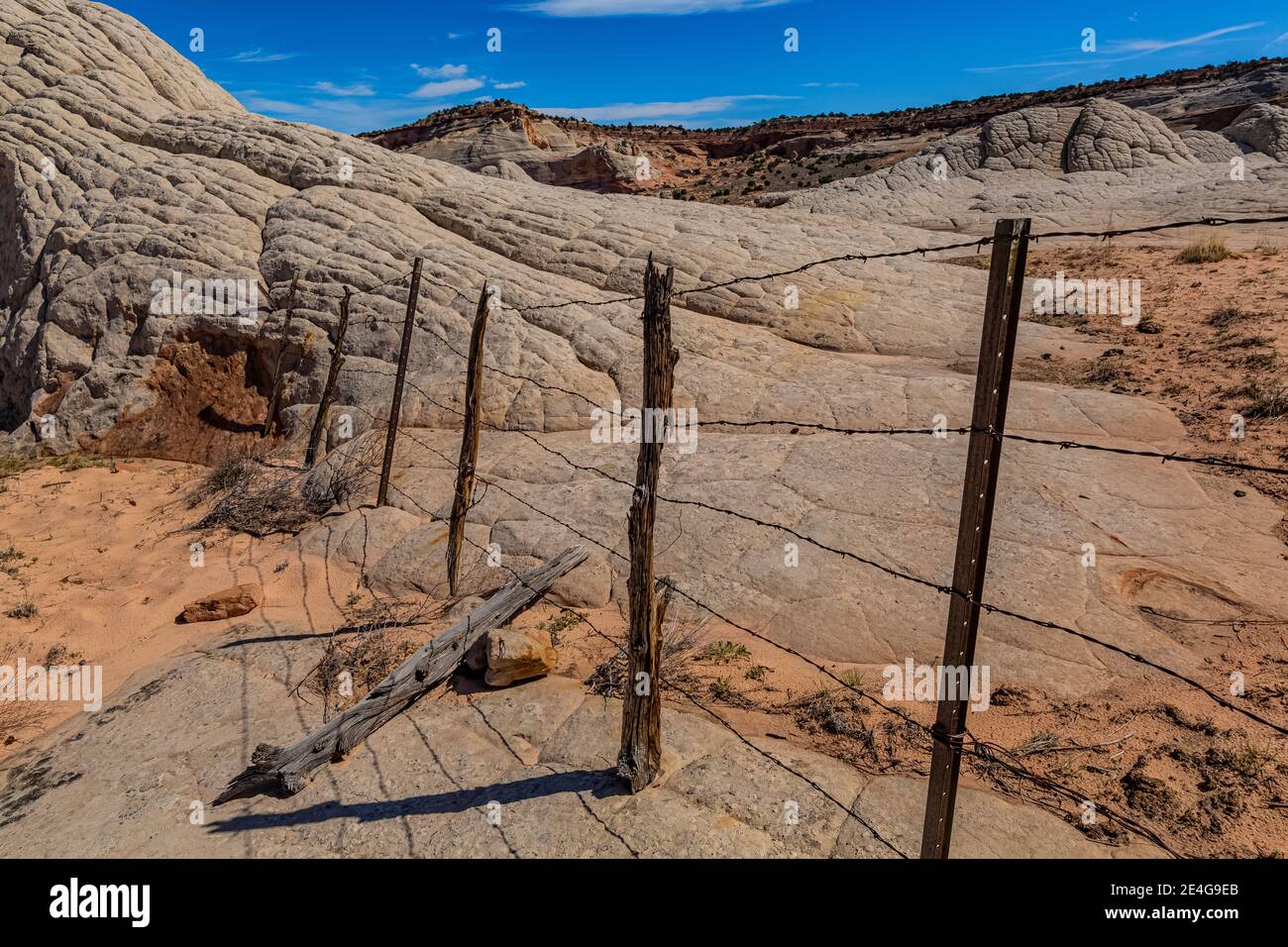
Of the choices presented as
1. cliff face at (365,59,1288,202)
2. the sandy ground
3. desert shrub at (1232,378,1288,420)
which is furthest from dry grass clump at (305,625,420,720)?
cliff face at (365,59,1288,202)

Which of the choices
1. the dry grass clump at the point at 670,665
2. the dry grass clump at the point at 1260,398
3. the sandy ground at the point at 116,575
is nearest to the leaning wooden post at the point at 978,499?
the dry grass clump at the point at 670,665

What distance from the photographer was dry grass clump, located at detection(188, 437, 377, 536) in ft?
30.2

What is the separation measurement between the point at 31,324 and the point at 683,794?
1519cm

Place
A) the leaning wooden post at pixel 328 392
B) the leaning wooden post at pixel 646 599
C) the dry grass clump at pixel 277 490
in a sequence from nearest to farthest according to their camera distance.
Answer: the leaning wooden post at pixel 646 599 < the dry grass clump at pixel 277 490 < the leaning wooden post at pixel 328 392

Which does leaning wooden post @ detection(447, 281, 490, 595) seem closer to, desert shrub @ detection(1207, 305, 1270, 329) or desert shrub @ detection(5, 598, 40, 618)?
desert shrub @ detection(5, 598, 40, 618)

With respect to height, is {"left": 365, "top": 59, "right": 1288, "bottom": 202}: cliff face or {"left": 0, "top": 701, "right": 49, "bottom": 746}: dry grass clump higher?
{"left": 365, "top": 59, "right": 1288, "bottom": 202}: cliff face

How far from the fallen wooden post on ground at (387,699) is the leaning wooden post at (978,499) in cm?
374

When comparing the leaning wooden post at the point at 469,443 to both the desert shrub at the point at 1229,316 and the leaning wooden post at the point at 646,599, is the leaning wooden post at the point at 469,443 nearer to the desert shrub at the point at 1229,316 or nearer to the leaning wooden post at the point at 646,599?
the leaning wooden post at the point at 646,599

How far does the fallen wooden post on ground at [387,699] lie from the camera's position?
15.5 feet

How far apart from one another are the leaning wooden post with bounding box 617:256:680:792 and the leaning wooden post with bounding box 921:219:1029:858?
168cm

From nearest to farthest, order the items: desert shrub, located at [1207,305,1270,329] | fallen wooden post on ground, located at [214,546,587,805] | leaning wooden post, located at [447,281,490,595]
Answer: fallen wooden post on ground, located at [214,546,587,805] < leaning wooden post, located at [447,281,490,595] < desert shrub, located at [1207,305,1270,329]

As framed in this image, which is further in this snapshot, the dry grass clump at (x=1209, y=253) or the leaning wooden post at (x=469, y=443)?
the dry grass clump at (x=1209, y=253)

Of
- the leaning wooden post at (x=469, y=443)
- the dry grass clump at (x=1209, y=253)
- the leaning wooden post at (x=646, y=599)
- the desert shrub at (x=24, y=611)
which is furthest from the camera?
the dry grass clump at (x=1209, y=253)
